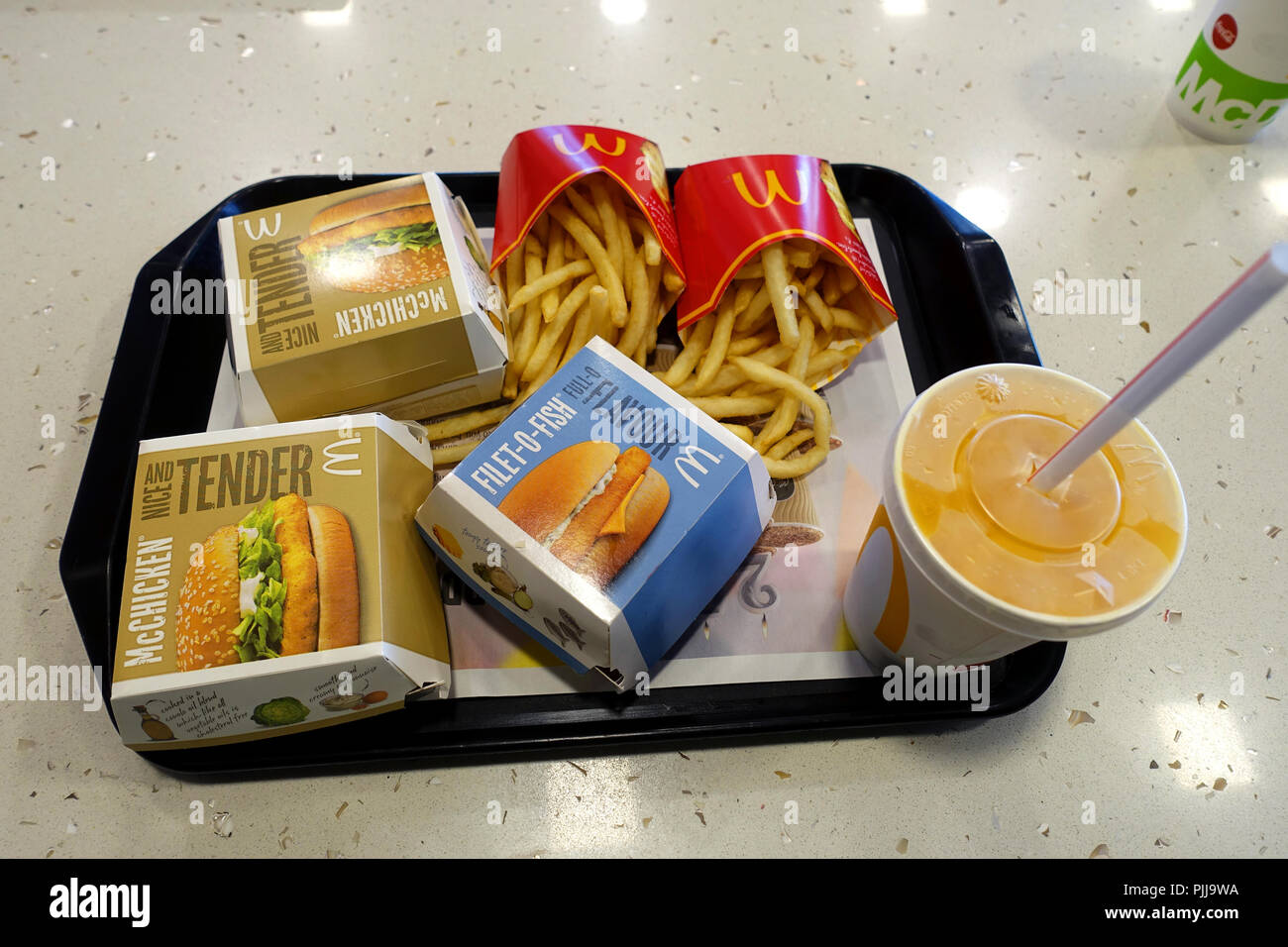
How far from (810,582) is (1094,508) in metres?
0.42

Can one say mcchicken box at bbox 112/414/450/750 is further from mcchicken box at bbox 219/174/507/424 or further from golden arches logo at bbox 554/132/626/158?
golden arches logo at bbox 554/132/626/158

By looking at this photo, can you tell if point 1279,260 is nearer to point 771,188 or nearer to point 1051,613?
point 1051,613

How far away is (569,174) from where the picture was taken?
3.97 feet

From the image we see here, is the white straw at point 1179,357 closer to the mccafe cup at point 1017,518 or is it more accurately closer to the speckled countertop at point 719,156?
the mccafe cup at point 1017,518

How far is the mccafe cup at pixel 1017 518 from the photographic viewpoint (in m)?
0.83

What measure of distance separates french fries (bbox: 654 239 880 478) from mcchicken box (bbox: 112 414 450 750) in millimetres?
478

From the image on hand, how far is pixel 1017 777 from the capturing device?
3.65 ft

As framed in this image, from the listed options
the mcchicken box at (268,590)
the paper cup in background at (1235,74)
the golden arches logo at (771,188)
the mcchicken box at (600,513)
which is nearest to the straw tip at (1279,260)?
the mcchicken box at (600,513)

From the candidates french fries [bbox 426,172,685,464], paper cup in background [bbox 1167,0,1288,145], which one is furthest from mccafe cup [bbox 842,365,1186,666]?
paper cup in background [bbox 1167,0,1288,145]

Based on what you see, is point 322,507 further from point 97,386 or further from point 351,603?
point 97,386

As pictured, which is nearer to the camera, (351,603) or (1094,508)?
(1094,508)

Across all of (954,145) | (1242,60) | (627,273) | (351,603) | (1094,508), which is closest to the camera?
(1094,508)

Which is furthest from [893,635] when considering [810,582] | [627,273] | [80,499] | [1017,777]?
[80,499]
